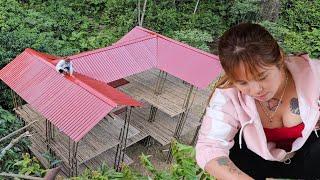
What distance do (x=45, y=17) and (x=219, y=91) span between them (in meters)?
14.3

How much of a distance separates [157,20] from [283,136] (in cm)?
1454

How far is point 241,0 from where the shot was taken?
1778 centimetres

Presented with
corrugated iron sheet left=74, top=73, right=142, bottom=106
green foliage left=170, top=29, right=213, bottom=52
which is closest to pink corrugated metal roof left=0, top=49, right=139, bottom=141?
corrugated iron sheet left=74, top=73, right=142, bottom=106

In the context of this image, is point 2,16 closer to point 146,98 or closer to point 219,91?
point 146,98

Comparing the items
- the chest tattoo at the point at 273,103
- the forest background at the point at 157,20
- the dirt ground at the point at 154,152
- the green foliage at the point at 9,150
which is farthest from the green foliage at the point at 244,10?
the chest tattoo at the point at 273,103

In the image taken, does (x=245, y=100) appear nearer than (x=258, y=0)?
Yes

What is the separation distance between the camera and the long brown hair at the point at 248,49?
179 centimetres

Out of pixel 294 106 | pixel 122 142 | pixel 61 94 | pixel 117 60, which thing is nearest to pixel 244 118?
pixel 294 106

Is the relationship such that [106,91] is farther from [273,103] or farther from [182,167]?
[273,103]

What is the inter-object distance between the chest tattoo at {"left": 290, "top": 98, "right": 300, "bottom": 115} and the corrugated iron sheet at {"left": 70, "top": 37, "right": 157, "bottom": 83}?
23.2 feet

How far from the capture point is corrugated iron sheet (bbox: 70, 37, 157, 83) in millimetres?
8898

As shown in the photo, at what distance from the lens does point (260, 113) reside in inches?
85.8

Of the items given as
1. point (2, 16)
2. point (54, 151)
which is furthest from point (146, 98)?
point (2, 16)

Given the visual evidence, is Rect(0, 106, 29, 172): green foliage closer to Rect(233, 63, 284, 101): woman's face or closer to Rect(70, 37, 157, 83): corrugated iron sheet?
Rect(70, 37, 157, 83): corrugated iron sheet
